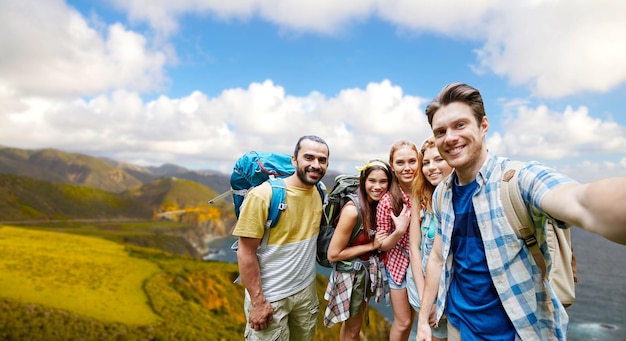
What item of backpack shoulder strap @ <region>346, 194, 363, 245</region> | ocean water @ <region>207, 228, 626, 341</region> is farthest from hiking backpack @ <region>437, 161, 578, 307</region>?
ocean water @ <region>207, 228, 626, 341</region>

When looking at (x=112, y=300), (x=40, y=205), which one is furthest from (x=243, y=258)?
(x=40, y=205)

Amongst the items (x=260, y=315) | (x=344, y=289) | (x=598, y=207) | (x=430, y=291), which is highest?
(x=598, y=207)

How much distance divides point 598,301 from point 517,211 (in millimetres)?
99174

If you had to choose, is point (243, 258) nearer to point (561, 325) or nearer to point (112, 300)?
point (561, 325)

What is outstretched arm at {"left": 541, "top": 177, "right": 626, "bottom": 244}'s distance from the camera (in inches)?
47.8

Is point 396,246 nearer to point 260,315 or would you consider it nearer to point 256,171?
point 260,315

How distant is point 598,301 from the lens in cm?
7306

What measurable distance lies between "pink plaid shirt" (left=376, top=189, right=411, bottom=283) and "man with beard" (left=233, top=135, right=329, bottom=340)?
783mm

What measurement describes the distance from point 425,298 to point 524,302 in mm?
897

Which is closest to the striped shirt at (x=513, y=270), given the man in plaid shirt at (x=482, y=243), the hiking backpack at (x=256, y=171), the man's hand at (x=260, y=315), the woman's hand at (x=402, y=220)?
the man in plaid shirt at (x=482, y=243)

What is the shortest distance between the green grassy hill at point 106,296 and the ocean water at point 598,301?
20.8 meters

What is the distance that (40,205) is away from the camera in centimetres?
9875

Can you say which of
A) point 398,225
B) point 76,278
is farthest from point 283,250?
point 76,278

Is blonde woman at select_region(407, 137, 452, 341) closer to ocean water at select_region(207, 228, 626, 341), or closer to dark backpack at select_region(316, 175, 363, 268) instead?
dark backpack at select_region(316, 175, 363, 268)
